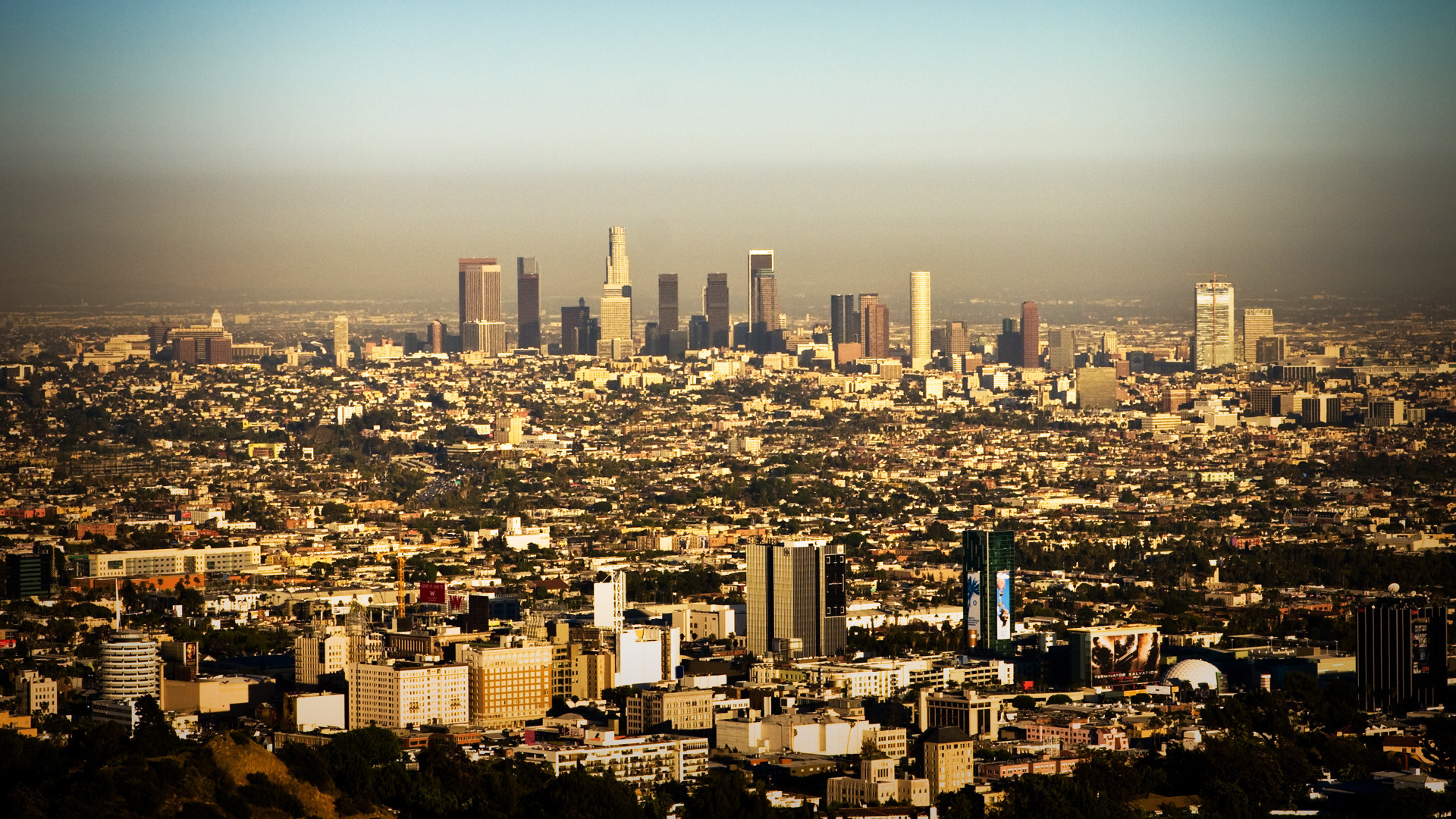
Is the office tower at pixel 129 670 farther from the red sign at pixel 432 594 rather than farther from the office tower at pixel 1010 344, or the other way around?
the office tower at pixel 1010 344

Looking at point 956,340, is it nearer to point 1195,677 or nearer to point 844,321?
point 844,321

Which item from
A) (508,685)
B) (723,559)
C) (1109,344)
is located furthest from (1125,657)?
(1109,344)

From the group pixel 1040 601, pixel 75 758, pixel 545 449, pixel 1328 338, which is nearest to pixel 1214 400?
pixel 1328 338

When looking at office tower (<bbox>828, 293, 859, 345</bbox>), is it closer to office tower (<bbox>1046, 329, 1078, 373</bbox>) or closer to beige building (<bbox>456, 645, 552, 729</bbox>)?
office tower (<bbox>1046, 329, 1078, 373</bbox>)

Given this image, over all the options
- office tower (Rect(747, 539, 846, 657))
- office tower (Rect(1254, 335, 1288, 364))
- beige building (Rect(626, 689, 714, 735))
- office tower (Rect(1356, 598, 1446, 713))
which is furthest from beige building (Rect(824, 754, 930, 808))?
office tower (Rect(1254, 335, 1288, 364))

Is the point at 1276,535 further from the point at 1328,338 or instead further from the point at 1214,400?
the point at 1328,338

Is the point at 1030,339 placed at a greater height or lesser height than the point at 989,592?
greater

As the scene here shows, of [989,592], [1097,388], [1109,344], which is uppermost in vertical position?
[1109,344]
